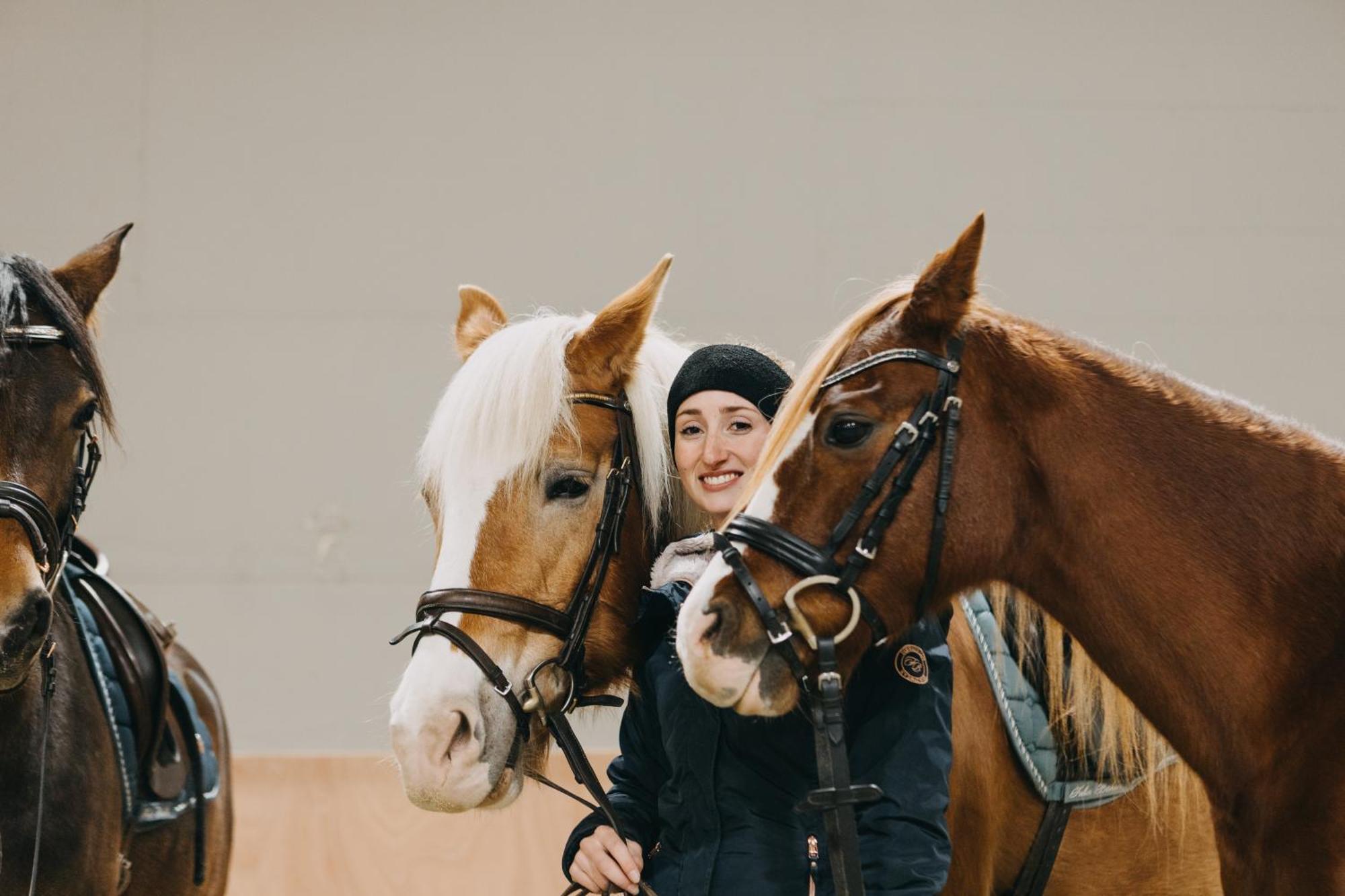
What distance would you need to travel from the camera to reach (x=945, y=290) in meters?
1.19

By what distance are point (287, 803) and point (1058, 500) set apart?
2706mm

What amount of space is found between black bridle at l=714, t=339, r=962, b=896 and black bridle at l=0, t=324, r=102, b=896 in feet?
3.01

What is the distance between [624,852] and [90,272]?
4.09ft

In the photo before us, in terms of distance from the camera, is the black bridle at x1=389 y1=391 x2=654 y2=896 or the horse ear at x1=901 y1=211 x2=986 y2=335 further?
the black bridle at x1=389 y1=391 x2=654 y2=896

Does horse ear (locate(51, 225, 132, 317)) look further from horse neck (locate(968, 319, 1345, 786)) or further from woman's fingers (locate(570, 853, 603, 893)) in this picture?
horse neck (locate(968, 319, 1345, 786))

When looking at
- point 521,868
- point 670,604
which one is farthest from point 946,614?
point 521,868

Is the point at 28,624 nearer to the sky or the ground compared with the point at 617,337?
nearer to the ground

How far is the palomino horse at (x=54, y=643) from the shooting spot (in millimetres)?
1515

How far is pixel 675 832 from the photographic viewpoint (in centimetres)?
131

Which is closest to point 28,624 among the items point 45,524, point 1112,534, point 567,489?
Result: point 45,524

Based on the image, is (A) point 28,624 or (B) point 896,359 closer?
(B) point 896,359

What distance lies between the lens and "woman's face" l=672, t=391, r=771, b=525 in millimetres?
1395

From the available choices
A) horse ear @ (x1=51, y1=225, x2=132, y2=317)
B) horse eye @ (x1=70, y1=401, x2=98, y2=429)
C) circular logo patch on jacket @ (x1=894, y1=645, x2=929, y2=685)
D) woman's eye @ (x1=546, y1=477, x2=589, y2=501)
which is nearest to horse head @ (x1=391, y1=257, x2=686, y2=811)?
woman's eye @ (x1=546, y1=477, x2=589, y2=501)

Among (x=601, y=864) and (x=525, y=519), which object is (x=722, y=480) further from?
(x=601, y=864)
